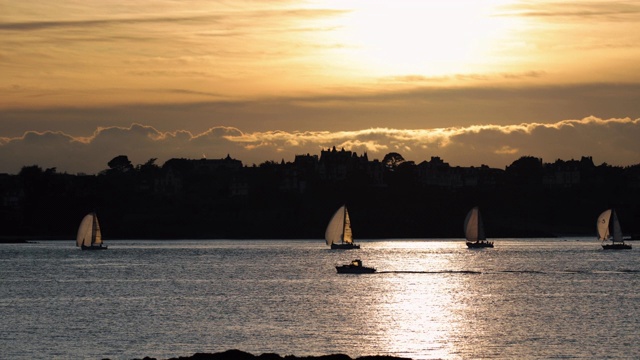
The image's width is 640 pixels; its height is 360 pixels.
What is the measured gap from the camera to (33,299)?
103938 mm

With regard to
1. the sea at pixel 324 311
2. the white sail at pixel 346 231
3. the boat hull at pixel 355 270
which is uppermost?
the white sail at pixel 346 231

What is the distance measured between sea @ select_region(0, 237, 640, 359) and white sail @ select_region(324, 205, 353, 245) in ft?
54.0

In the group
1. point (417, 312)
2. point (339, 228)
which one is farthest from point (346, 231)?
point (417, 312)

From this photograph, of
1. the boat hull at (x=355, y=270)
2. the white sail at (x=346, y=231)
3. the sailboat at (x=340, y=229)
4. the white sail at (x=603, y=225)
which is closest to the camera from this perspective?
the boat hull at (x=355, y=270)

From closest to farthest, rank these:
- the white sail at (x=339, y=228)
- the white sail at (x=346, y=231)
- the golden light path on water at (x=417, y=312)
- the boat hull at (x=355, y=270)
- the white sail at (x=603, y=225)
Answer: the golden light path on water at (x=417, y=312) → the boat hull at (x=355, y=270) → the white sail at (x=339, y=228) → the white sail at (x=346, y=231) → the white sail at (x=603, y=225)

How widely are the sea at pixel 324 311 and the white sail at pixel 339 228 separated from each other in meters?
16.5

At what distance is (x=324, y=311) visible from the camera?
296 ft

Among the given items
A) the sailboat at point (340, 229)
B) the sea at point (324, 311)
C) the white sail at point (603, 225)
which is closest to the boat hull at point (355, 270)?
Result: the sea at point (324, 311)

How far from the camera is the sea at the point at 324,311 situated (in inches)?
2694

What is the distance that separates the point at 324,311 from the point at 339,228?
8696 centimetres

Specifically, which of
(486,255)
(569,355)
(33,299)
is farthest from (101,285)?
(486,255)

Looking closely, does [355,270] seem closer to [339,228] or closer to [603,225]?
[339,228]

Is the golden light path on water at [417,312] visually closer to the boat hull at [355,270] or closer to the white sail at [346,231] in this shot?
the boat hull at [355,270]

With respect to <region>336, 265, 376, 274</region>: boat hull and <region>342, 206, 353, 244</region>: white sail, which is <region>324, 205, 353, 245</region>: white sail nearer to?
<region>342, 206, 353, 244</region>: white sail
